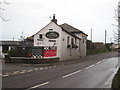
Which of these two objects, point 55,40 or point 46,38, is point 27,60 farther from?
point 46,38

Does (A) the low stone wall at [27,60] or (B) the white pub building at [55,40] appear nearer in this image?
(A) the low stone wall at [27,60]

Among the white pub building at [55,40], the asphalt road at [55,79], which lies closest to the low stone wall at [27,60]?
the white pub building at [55,40]

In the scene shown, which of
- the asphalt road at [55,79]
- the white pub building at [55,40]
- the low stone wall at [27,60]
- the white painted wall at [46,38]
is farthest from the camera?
the white painted wall at [46,38]

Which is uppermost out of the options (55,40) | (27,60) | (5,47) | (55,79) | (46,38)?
(46,38)

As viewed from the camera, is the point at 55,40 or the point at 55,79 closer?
the point at 55,79

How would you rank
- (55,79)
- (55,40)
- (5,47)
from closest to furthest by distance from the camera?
(55,79) < (55,40) < (5,47)

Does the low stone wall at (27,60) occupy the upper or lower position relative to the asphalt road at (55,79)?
upper

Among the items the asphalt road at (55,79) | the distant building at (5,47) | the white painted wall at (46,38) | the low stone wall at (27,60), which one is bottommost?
the asphalt road at (55,79)

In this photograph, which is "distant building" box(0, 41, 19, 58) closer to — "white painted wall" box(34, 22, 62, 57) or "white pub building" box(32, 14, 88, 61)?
"white painted wall" box(34, 22, 62, 57)

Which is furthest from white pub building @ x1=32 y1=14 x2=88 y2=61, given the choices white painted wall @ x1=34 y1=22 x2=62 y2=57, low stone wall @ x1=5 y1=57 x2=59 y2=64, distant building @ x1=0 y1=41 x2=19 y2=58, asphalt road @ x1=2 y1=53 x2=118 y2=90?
asphalt road @ x1=2 y1=53 x2=118 y2=90

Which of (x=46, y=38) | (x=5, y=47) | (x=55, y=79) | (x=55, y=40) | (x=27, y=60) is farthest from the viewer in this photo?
(x=5, y=47)

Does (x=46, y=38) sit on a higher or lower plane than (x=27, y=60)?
higher

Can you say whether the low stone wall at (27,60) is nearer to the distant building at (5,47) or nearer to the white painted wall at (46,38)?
the white painted wall at (46,38)

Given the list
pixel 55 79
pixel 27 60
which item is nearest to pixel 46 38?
pixel 27 60
